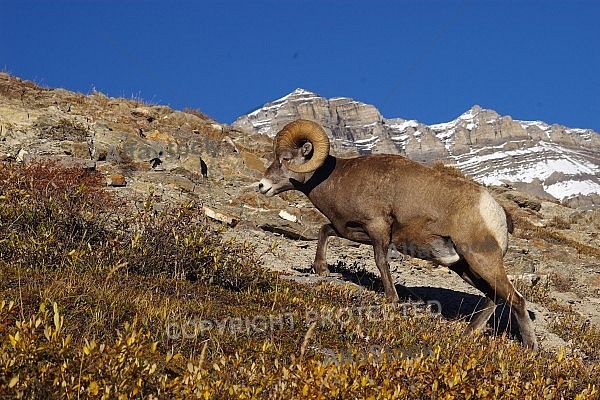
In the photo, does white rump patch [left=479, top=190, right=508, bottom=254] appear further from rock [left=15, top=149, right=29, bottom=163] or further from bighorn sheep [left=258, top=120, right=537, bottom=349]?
rock [left=15, top=149, right=29, bottom=163]

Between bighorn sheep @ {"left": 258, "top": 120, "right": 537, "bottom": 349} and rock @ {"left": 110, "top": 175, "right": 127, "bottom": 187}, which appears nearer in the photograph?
bighorn sheep @ {"left": 258, "top": 120, "right": 537, "bottom": 349}

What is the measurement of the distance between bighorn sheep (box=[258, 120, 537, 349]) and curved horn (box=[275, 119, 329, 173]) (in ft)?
0.06

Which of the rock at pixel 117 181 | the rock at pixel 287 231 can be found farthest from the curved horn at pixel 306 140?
the rock at pixel 117 181

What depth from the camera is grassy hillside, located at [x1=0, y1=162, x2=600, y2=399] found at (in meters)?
3.73

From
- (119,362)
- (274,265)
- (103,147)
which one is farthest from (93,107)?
(119,362)

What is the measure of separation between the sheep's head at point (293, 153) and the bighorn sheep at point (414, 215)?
4 cm

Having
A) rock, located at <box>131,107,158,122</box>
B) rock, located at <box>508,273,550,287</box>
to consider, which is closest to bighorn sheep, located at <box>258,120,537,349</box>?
rock, located at <box>508,273,550,287</box>

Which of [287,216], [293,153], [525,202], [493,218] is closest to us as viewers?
[493,218]

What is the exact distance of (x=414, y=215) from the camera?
28.9 feet

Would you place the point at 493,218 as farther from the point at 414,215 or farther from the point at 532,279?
the point at 532,279

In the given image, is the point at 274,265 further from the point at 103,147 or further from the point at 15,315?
the point at 103,147

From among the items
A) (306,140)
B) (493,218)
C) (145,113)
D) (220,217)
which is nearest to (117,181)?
(220,217)

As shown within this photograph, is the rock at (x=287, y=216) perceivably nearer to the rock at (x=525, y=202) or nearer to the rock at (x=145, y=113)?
the rock at (x=145, y=113)

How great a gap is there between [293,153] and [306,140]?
0.34m
